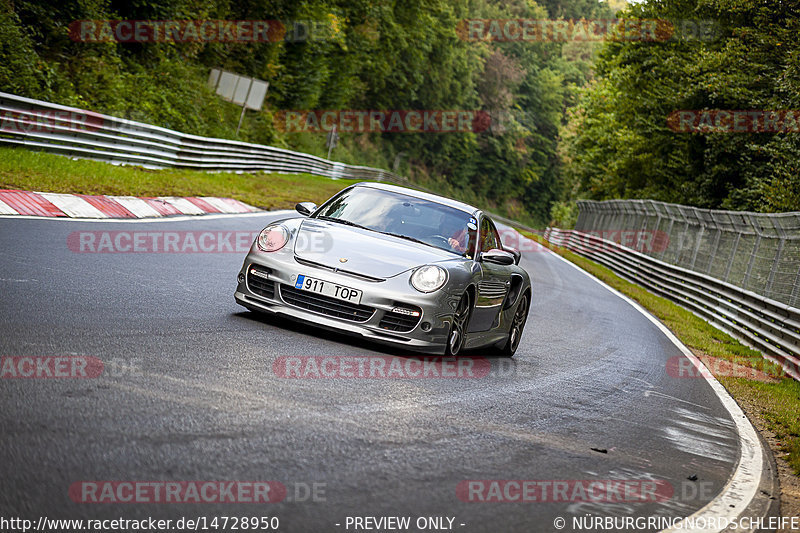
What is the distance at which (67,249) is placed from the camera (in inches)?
393

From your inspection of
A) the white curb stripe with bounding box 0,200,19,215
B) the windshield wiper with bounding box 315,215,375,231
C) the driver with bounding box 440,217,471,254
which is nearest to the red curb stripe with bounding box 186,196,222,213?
the white curb stripe with bounding box 0,200,19,215

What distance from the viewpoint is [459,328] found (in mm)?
8047

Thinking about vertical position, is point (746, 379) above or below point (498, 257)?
below

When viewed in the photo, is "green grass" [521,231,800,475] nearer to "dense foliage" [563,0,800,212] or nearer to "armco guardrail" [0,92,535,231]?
"dense foliage" [563,0,800,212]

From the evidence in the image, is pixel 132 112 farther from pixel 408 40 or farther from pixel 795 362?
pixel 408 40

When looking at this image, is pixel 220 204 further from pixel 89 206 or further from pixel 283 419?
pixel 283 419

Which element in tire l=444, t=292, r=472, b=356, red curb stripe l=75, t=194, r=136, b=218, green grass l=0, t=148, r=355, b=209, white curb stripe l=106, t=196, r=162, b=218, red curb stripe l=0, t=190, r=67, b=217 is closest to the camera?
tire l=444, t=292, r=472, b=356

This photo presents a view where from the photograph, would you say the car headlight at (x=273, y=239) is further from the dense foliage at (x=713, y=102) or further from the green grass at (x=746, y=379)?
the dense foliage at (x=713, y=102)

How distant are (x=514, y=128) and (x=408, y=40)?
26.4 metres

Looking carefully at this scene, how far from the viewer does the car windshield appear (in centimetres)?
856

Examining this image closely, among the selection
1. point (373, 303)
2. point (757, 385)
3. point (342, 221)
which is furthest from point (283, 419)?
point (757, 385)

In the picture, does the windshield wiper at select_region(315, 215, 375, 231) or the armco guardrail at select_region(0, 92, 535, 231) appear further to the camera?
the armco guardrail at select_region(0, 92, 535, 231)

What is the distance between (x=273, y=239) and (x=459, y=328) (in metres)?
1.76

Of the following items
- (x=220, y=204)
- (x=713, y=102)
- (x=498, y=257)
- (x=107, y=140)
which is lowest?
(x=220, y=204)
